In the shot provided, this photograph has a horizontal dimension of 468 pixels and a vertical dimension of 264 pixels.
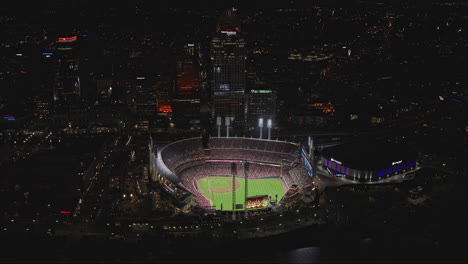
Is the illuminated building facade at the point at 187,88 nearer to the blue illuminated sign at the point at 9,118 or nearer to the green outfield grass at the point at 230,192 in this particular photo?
the green outfield grass at the point at 230,192

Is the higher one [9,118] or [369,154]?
[9,118]

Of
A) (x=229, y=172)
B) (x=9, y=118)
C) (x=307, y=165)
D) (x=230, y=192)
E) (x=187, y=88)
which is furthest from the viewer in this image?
(x=187, y=88)

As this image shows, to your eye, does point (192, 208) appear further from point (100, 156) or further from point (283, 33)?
point (283, 33)

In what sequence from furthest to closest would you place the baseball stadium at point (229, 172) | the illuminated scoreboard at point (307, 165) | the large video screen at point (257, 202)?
the illuminated scoreboard at point (307, 165) < the baseball stadium at point (229, 172) < the large video screen at point (257, 202)

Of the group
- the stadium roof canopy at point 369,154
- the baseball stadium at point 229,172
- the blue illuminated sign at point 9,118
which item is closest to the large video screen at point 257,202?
the baseball stadium at point 229,172

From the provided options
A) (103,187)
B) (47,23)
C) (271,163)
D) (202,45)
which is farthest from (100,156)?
(47,23)

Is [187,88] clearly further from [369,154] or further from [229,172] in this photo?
[369,154]

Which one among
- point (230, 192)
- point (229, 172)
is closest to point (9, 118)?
point (229, 172)
